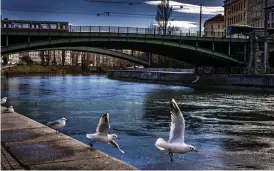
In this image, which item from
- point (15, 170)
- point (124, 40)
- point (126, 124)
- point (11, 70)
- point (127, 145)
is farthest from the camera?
point (11, 70)

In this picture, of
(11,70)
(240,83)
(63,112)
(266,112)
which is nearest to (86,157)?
(63,112)

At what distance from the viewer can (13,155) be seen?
7.32 metres

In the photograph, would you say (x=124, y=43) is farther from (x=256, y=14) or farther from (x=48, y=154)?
(x=256, y=14)

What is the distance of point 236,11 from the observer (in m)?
111

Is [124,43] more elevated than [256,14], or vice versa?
[256,14]

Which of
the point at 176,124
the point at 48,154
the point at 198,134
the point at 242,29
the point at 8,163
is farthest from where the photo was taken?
the point at 242,29

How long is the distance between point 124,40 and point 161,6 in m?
38.2

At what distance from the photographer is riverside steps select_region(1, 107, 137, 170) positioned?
6.55 meters

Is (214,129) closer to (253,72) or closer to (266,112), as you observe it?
(266,112)

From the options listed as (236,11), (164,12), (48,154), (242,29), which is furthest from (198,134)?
(236,11)

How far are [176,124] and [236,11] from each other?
109m

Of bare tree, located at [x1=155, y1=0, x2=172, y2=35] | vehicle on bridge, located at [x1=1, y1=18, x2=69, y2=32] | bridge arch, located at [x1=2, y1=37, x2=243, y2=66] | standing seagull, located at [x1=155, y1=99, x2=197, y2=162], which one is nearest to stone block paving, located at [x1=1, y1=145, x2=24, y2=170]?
standing seagull, located at [x1=155, y1=99, x2=197, y2=162]

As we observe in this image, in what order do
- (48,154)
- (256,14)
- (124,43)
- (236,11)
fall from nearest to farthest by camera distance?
(48,154) → (124,43) → (256,14) → (236,11)

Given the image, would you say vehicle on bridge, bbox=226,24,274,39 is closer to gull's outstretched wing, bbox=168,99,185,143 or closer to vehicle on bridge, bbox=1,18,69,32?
vehicle on bridge, bbox=1,18,69,32
